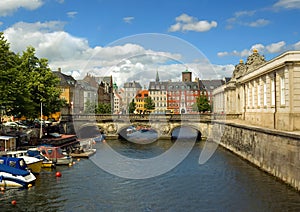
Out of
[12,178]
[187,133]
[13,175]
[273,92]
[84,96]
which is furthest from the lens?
[84,96]

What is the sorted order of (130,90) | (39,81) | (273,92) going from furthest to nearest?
(130,90) → (39,81) → (273,92)

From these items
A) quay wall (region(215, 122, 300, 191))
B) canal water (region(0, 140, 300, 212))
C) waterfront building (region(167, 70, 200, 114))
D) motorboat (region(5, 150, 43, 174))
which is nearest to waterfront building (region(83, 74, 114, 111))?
waterfront building (region(167, 70, 200, 114))

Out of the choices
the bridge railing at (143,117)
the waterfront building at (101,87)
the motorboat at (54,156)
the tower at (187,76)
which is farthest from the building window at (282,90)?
the tower at (187,76)

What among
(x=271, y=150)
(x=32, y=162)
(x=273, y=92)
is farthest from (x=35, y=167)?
(x=273, y=92)

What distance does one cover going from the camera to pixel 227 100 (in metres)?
71.5

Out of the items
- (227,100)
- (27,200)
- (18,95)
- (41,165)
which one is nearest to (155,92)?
(227,100)

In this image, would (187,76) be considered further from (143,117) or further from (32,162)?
(32,162)

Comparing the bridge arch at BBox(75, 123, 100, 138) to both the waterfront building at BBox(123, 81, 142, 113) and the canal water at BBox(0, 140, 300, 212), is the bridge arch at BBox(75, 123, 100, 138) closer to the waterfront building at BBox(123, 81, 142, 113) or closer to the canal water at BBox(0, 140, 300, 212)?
the canal water at BBox(0, 140, 300, 212)

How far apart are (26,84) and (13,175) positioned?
27.5 m

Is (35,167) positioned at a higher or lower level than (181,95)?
lower

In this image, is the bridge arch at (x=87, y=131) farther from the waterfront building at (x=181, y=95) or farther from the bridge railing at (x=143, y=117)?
the waterfront building at (x=181, y=95)

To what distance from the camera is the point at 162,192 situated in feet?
89.5

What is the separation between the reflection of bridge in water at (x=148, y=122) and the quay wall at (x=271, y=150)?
18.4 m

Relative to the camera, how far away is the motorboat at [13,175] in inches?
1083
